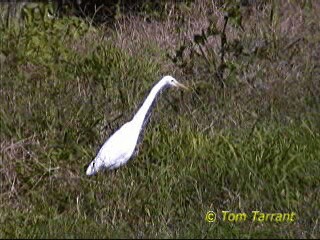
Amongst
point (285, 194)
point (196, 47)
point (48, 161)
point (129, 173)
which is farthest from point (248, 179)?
point (196, 47)

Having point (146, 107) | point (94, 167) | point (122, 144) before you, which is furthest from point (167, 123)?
point (94, 167)

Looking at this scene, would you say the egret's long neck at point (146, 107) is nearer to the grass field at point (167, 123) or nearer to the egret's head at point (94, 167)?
the grass field at point (167, 123)

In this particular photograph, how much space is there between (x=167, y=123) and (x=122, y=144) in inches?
23.1

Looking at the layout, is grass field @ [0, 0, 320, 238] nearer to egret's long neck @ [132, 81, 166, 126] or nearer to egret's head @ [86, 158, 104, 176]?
egret's head @ [86, 158, 104, 176]

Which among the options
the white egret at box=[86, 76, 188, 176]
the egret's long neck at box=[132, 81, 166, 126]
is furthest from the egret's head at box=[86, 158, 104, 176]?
the egret's long neck at box=[132, 81, 166, 126]

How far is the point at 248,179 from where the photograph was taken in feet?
18.2

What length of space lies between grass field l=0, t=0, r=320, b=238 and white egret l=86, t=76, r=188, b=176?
7 cm

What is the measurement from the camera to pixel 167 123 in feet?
20.7

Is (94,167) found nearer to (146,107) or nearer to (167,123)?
(146,107)

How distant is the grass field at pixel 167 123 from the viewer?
5410 millimetres

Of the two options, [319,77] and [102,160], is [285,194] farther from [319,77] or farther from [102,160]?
[319,77]

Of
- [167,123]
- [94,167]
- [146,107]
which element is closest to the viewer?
[94,167]

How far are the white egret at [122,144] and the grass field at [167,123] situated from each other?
0.07 m

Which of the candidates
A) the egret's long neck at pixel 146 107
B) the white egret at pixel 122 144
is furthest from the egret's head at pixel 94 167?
the egret's long neck at pixel 146 107
